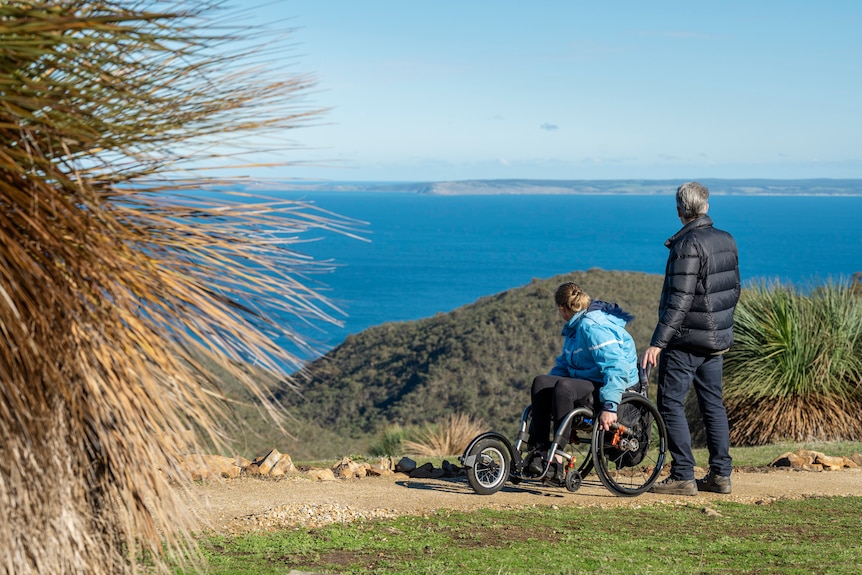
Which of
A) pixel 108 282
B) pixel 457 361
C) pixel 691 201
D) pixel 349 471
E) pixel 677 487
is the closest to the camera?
pixel 108 282

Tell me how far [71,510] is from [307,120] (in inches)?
64.1

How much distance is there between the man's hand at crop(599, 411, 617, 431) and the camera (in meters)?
5.77

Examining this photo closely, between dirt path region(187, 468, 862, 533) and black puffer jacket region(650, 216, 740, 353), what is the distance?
42.6 inches

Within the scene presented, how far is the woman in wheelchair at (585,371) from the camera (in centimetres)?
580

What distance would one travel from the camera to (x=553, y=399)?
5.92 meters

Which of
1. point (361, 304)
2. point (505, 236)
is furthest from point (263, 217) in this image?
point (505, 236)

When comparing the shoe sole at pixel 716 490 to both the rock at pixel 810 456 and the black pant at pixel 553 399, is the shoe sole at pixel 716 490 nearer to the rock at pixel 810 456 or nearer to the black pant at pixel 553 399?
the black pant at pixel 553 399

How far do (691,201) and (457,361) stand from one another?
26487 millimetres

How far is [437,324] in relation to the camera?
37.2m

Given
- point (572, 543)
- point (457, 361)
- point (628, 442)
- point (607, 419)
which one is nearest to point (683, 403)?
point (628, 442)

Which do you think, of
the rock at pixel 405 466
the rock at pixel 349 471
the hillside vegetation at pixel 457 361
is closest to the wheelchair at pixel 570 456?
the rock at pixel 405 466

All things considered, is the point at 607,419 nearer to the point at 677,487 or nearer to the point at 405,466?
the point at 677,487

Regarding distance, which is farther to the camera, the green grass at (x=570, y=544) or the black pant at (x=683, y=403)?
the black pant at (x=683, y=403)

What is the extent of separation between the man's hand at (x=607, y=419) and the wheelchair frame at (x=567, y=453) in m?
0.03
